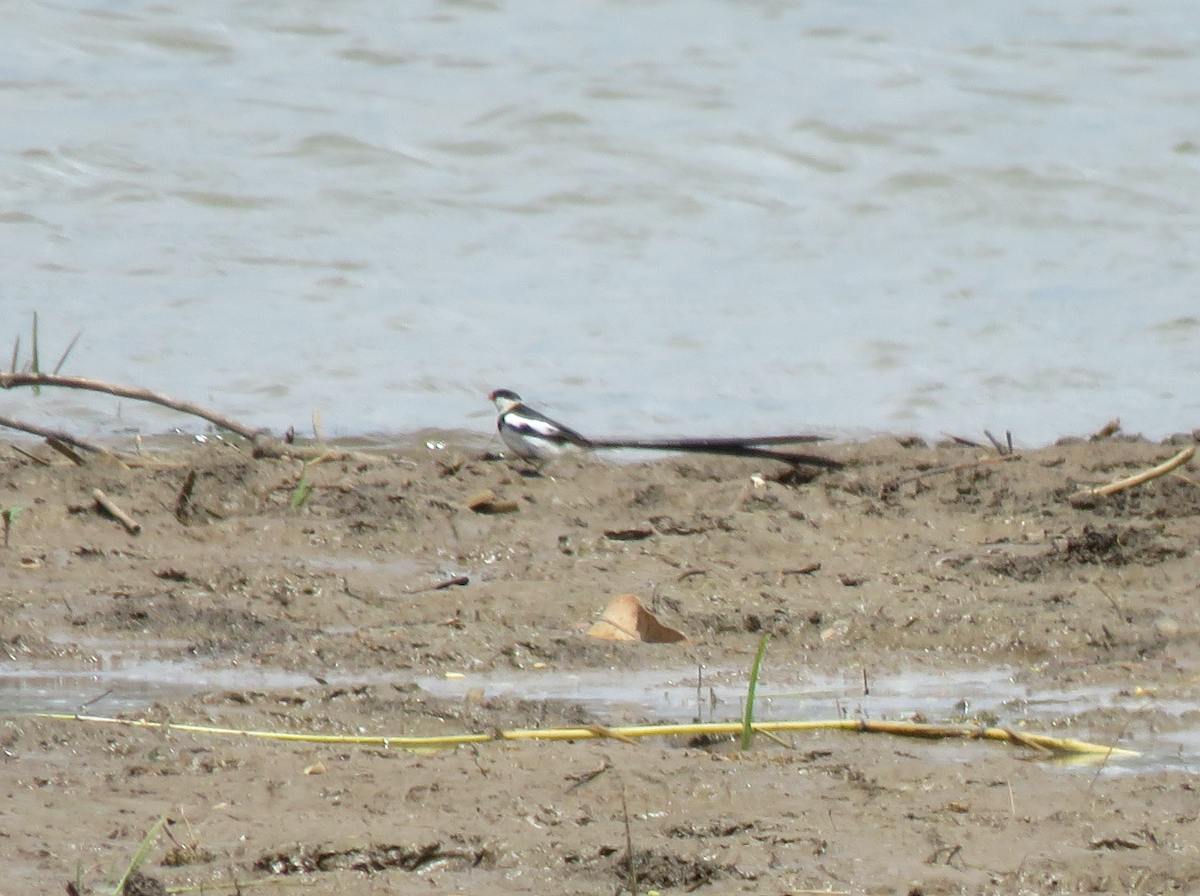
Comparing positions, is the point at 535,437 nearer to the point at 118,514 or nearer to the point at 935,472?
the point at 935,472

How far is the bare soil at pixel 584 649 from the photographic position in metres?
2.54

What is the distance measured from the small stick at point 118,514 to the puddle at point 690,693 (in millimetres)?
1068

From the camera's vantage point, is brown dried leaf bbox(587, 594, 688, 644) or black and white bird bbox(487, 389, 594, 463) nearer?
brown dried leaf bbox(587, 594, 688, 644)

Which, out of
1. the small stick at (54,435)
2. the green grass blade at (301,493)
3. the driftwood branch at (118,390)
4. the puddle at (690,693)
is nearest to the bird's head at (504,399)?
the driftwood branch at (118,390)

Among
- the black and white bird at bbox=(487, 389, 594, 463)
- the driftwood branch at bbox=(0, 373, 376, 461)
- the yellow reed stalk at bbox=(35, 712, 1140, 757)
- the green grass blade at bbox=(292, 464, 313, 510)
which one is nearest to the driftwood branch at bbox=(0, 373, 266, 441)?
the driftwood branch at bbox=(0, 373, 376, 461)

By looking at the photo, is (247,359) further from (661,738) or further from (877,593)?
(661,738)

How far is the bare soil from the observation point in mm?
2543

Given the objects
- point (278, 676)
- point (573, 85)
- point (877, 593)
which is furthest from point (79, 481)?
point (573, 85)

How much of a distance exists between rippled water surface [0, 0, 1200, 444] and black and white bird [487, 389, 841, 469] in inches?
33.2

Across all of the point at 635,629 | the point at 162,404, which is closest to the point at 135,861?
the point at 635,629

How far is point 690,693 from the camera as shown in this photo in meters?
3.56

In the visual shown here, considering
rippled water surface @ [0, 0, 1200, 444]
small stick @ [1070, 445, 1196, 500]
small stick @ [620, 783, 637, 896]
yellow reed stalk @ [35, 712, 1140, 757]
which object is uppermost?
small stick @ [620, 783, 637, 896]

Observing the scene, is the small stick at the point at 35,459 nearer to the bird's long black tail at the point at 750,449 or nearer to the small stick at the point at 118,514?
the small stick at the point at 118,514

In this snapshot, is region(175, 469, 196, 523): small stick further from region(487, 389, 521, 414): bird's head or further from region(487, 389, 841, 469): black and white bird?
region(487, 389, 521, 414): bird's head
